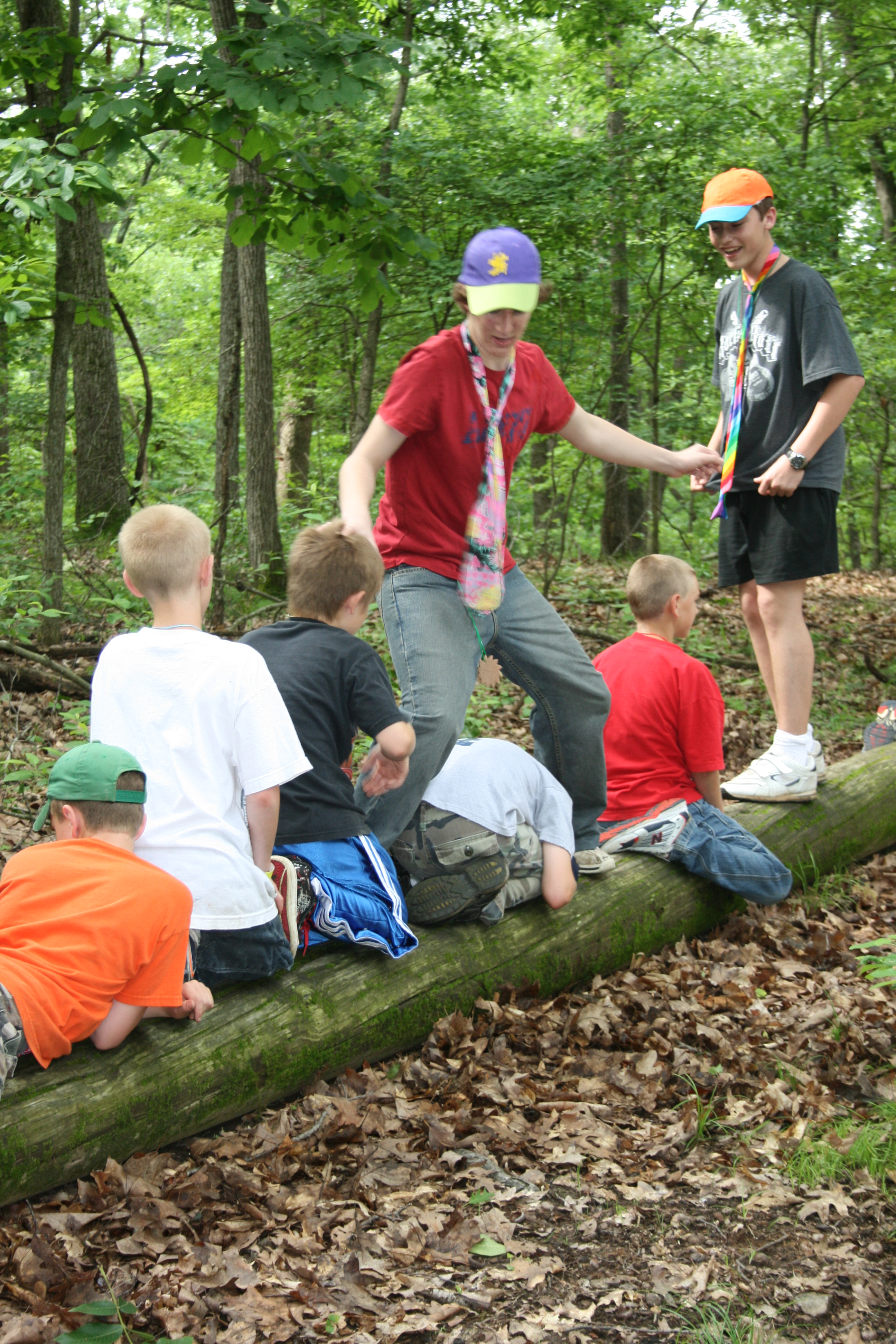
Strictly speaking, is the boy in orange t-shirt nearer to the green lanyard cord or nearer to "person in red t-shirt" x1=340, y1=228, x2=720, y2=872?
"person in red t-shirt" x1=340, y1=228, x2=720, y2=872

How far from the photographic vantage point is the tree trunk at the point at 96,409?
9.76 meters

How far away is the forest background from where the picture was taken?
5.53 m

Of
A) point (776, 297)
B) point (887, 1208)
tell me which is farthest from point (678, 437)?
point (887, 1208)

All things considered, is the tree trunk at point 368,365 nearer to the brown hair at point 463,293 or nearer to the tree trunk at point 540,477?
the brown hair at point 463,293

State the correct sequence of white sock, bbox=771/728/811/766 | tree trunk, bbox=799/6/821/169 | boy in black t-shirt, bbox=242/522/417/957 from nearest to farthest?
boy in black t-shirt, bbox=242/522/417/957, white sock, bbox=771/728/811/766, tree trunk, bbox=799/6/821/169

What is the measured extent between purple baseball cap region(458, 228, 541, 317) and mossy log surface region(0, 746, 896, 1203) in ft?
7.15

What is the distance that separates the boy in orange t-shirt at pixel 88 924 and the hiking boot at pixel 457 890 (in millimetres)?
1036

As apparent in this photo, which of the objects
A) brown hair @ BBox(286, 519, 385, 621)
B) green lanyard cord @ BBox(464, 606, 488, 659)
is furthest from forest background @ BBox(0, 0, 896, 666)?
green lanyard cord @ BBox(464, 606, 488, 659)

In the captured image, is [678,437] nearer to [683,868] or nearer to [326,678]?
[683,868]

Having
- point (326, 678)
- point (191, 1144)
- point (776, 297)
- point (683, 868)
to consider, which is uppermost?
point (776, 297)

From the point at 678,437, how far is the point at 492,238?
35.4ft

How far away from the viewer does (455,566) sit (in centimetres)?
385

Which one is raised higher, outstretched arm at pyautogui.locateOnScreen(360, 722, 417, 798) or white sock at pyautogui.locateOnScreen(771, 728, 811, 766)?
outstretched arm at pyautogui.locateOnScreen(360, 722, 417, 798)

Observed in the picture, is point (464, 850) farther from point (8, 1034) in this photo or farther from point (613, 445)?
point (613, 445)
